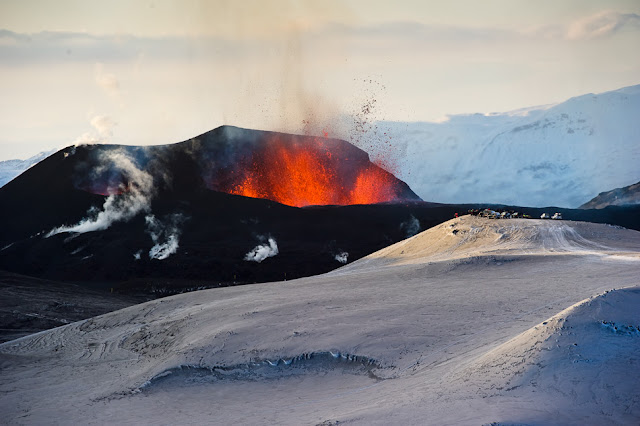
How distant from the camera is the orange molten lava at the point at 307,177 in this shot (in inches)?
3142

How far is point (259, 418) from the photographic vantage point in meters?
14.0

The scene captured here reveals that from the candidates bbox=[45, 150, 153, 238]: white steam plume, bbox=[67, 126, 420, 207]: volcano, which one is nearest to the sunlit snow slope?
bbox=[45, 150, 153, 238]: white steam plume

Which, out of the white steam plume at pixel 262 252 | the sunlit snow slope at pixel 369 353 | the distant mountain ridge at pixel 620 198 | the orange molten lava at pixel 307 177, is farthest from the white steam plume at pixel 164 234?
the distant mountain ridge at pixel 620 198

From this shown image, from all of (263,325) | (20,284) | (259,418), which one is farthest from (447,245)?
(20,284)

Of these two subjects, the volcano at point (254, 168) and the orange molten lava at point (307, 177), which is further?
the orange molten lava at point (307, 177)

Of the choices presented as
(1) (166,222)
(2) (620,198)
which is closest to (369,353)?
(1) (166,222)

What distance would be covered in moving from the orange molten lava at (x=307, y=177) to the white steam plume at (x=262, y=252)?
18.8m

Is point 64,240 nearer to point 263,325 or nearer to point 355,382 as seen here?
point 263,325

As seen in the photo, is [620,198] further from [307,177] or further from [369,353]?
[369,353]

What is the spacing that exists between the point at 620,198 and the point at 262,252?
194 feet

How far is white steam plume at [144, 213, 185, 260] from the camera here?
59219 millimetres

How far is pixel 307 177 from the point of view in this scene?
3297 inches

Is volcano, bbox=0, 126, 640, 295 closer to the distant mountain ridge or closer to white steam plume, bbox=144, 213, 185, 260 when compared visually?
white steam plume, bbox=144, 213, 185, 260

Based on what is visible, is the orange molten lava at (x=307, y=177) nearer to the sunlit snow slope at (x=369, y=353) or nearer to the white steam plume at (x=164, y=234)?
the white steam plume at (x=164, y=234)
